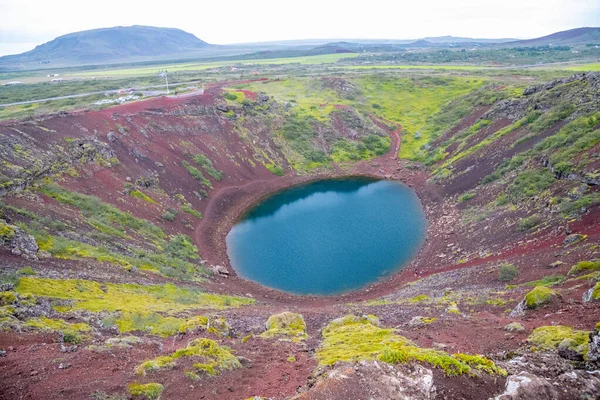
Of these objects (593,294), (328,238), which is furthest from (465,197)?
(593,294)

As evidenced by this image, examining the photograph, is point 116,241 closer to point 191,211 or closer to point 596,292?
point 191,211

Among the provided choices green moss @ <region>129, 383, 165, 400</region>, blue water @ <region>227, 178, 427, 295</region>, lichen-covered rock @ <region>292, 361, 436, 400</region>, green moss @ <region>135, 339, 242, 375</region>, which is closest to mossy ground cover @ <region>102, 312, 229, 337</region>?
green moss @ <region>135, 339, 242, 375</region>

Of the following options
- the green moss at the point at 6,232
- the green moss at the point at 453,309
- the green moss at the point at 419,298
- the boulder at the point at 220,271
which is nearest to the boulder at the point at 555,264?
the green moss at the point at 453,309

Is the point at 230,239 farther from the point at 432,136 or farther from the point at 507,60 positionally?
the point at 507,60

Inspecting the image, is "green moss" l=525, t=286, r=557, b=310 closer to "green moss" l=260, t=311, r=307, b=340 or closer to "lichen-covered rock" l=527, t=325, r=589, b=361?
"lichen-covered rock" l=527, t=325, r=589, b=361

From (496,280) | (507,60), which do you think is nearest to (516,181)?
(496,280)

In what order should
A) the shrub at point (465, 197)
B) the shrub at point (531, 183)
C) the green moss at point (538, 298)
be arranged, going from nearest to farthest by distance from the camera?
the green moss at point (538, 298) < the shrub at point (531, 183) < the shrub at point (465, 197)

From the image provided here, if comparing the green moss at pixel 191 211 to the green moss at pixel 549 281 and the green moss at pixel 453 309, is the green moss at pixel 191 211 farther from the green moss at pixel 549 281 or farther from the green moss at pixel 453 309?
the green moss at pixel 549 281
